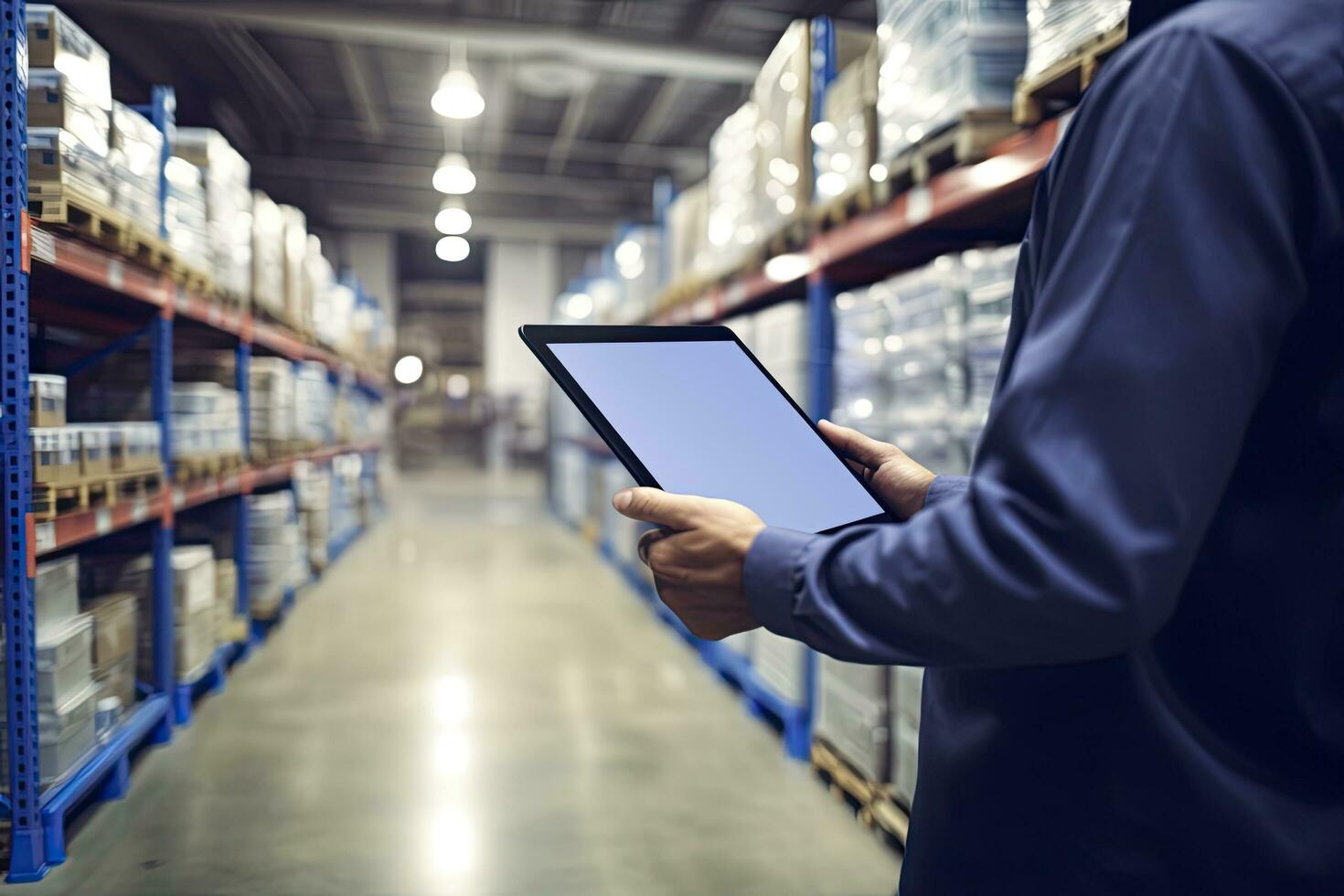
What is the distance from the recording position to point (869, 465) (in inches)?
54.9

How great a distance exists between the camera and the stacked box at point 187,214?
3.99 metres

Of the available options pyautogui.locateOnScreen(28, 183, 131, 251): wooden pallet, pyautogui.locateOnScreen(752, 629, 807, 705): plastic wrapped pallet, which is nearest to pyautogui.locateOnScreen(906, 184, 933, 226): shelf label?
pyautogui.locateOnScreen(752, 629, 807, 705): plastic wrapped pallet

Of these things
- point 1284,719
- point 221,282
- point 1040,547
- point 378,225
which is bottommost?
point 1284,719

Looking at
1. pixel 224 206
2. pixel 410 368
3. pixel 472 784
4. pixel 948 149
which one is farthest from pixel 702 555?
pixel 410 368

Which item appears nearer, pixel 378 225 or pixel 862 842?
pixel 862 842

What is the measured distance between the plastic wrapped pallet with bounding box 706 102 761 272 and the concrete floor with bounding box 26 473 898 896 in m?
2.36

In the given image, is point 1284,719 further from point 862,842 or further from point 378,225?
point 378,225

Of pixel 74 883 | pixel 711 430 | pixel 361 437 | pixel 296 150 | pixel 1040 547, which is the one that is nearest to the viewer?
pixel 1040 547

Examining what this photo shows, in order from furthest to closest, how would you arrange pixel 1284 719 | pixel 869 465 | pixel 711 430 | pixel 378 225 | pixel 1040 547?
1. pixel 378 225
2. pixel 869 465
3. pixel 711 430
4. pixel 1284 719
5. pixel 1040 547

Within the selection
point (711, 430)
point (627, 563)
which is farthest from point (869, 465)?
point (627, 563)

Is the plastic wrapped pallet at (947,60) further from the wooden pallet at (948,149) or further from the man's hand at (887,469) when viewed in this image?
the man's hand at (887,469)

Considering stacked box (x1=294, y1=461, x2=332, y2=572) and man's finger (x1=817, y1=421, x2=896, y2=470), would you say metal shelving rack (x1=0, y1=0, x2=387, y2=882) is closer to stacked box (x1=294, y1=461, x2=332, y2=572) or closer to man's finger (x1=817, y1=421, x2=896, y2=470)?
stacked box (x1=294, y1=461, x2=332, y2=572)

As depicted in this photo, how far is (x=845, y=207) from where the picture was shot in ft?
11.3

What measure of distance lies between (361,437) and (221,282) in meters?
7.22
